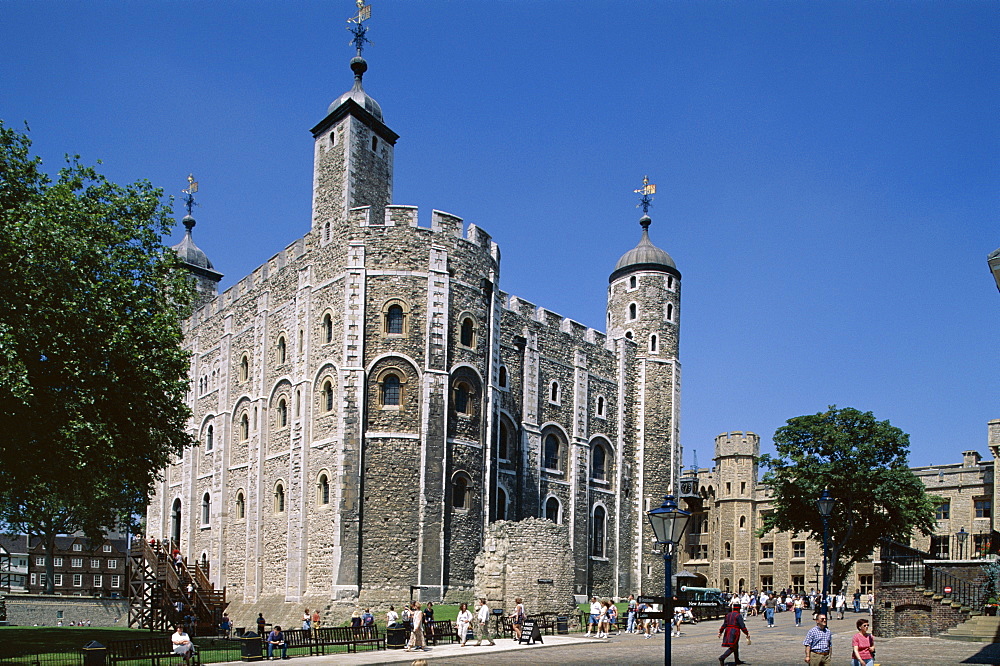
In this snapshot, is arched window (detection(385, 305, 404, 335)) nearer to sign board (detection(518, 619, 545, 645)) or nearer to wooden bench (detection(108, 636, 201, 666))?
sign board (detection(518, 619, 545, 645))

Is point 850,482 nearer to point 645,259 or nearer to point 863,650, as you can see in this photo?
point 645,259

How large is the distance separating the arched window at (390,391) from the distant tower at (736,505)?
118 ft

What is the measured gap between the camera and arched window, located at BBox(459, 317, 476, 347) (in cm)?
3508

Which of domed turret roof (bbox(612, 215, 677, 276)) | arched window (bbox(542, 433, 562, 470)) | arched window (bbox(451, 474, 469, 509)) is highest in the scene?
domed turret roof (bbox(612, 215, 677, 276))

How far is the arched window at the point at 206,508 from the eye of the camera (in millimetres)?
43156

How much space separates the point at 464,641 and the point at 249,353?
19446mm

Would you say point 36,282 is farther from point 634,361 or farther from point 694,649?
point 634,361

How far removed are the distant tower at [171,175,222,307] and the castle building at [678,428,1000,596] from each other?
32.9 meters

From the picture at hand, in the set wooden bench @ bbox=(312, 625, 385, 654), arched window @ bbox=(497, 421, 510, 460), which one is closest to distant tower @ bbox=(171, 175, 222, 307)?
arched window @ bbox=(497, 421, 510, 460)

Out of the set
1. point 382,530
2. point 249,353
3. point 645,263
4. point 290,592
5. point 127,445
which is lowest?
point 290,592

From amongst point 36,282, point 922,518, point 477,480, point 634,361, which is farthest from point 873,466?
point 36,282

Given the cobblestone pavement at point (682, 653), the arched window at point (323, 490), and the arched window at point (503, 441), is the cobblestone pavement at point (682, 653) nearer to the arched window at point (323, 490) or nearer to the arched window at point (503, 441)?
the arched window at point (323, 490)

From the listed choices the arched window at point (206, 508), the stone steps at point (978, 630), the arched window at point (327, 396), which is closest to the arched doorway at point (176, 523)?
the arched window at point (206, 508)

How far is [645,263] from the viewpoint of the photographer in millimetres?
51656
